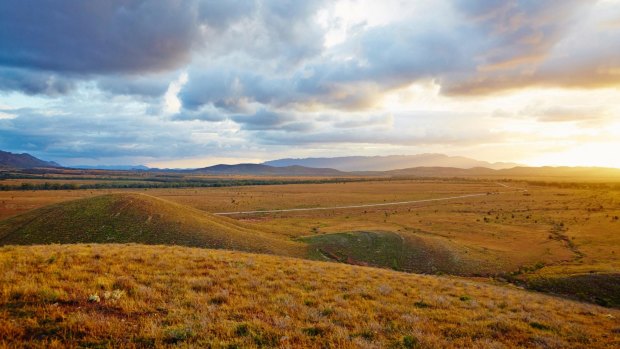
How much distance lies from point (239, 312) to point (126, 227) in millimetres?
33716

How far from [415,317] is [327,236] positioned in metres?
33.3

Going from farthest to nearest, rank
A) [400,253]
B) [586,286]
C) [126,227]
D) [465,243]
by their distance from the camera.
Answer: [465,243] → [400,253] → [126,227] → [586,286]

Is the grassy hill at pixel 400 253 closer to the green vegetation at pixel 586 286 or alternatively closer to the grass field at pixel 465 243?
the grass field at pixel 465 243

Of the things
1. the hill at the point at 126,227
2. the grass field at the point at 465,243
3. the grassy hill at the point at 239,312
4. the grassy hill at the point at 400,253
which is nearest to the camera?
the grassy hill at the point at 239,312

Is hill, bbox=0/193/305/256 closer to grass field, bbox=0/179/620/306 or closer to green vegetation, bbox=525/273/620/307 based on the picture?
grass field, bbox=0/179/620/306

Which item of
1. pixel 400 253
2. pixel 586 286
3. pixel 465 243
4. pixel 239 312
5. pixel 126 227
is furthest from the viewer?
pixel 465 243

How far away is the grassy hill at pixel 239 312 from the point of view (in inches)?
330

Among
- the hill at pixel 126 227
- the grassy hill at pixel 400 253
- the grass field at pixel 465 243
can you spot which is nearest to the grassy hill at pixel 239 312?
the grass field at pixel 465 243

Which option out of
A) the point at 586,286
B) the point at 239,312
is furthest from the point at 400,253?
the point at 239,312

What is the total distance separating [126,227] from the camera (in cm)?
3800

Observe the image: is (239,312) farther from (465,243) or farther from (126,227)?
(465,243)

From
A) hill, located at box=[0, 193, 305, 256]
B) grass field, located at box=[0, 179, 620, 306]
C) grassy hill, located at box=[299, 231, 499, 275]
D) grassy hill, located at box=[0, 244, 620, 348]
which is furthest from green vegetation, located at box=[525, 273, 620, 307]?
hill, located at box=[0, 193, 305, 256]

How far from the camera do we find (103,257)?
57.5 feet

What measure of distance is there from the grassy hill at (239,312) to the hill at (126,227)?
61.1 ft
